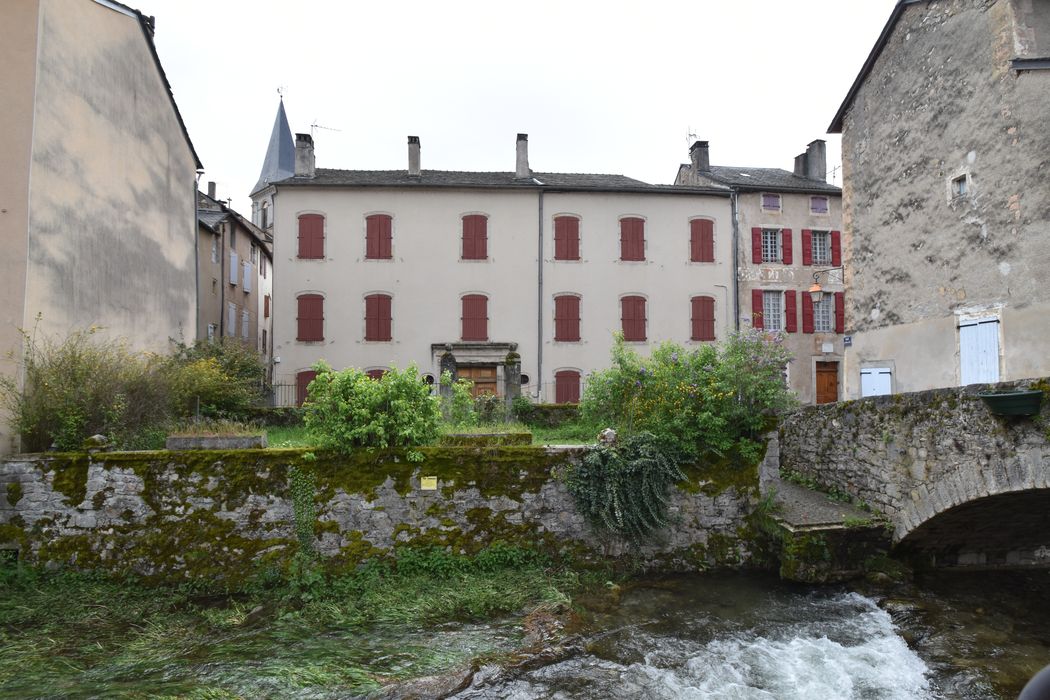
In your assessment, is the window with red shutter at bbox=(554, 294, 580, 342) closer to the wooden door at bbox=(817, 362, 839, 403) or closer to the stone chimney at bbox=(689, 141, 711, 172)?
the stone chimney at bbox=(689, 141, 711, 172)

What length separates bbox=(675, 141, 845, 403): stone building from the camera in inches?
824

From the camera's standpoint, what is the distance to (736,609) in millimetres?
7191

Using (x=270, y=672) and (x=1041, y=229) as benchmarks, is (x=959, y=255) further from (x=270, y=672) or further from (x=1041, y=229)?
(x=270, y=672)

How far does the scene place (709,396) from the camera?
8453 mm

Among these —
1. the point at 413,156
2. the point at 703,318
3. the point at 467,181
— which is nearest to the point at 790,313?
the point at 703,318

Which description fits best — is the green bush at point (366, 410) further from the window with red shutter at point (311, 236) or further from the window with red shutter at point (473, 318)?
the window with red shutter at point (311, 236)

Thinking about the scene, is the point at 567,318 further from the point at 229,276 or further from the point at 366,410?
the point at 366,410

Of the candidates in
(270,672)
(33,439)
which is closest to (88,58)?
(33,439)

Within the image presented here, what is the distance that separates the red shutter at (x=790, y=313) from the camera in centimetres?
2105

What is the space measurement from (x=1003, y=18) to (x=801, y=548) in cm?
1124

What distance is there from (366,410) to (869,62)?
1504cm

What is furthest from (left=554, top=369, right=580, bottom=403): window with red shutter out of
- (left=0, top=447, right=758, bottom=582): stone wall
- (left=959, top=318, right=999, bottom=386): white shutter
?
(left=0, top=447, right=758, bottom=582): stone wall

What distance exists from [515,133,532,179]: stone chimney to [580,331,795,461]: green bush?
43.6ft

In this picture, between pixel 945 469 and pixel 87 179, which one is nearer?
pixel 945 469
